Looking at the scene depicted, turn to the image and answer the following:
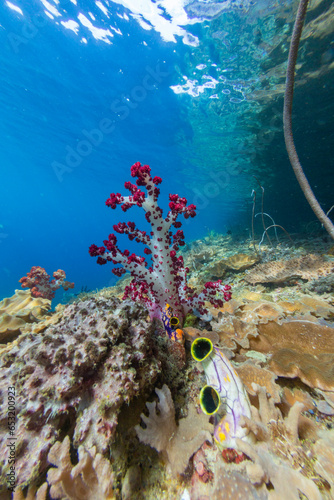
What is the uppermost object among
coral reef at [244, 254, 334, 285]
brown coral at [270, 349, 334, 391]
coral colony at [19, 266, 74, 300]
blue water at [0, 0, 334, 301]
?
blue water at [0, 0, 334, 301]

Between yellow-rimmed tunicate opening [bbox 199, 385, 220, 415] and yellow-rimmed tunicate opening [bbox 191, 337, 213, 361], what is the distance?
0.84 feet

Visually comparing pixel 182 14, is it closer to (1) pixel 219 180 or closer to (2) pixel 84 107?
(2) pixel 84 107

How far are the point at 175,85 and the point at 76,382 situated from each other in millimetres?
17704

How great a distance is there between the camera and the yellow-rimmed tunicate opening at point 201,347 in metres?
1.76

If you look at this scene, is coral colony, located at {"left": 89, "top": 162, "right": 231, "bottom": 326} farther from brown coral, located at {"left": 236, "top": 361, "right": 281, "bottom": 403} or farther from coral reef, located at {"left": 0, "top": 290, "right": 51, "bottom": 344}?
coral reef, located at {"left": 0, "top": 290, "right": 51, "bottom": 344}

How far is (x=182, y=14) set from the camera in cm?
987

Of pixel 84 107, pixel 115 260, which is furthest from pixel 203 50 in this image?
pixel 115 260

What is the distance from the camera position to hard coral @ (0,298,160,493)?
1378 mm

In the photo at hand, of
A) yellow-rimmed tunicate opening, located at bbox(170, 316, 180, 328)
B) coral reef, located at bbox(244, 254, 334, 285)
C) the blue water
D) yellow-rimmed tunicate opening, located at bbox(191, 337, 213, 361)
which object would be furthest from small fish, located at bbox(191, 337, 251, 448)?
the blue water

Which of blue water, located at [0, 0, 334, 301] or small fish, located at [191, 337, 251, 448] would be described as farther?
blue water, located at [0, 0, 334, 301]

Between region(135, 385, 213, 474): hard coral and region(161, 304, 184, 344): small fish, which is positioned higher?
region(161, 304, 184, 344): small fish

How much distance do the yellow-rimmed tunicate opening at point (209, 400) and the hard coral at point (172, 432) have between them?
0.25 m

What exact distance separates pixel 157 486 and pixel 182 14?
16.0m

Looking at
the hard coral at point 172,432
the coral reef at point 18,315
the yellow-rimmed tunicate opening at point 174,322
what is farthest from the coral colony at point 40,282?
the hard coral at point 172,432
